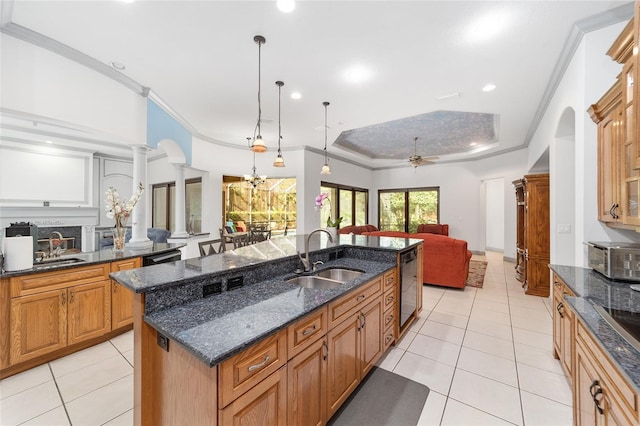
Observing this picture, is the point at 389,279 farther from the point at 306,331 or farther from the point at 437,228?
the point at 437,228

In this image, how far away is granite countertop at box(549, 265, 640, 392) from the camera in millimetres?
958

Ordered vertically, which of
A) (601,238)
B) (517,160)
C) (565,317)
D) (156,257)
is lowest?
(565,317)

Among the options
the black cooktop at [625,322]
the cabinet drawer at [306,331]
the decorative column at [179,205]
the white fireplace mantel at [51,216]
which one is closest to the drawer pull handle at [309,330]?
the cabinet drawer at [306,331]

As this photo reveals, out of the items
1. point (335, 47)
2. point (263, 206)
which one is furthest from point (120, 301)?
point (263, 206)

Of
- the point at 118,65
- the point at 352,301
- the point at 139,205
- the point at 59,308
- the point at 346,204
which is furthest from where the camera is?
the point at 346,204

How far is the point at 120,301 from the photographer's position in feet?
9.00

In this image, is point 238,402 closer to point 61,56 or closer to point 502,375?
point 502,375

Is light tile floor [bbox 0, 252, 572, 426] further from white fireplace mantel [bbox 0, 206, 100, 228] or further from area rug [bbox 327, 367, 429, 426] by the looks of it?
white fireplace mantel [bbox 0, 206, 100, 228]

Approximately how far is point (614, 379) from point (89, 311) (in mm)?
3803

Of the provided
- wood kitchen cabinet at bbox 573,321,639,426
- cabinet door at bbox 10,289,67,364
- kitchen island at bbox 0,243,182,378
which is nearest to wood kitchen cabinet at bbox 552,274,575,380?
wood kitchen cabinet at bbox 573,321,639,426

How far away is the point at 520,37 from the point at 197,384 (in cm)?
369

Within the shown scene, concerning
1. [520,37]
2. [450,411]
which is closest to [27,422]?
[450,411]

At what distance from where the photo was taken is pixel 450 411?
5.87ft

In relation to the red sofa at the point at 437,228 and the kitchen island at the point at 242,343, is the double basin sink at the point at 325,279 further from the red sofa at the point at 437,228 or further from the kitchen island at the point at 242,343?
the red sofa at the point at 437,228
